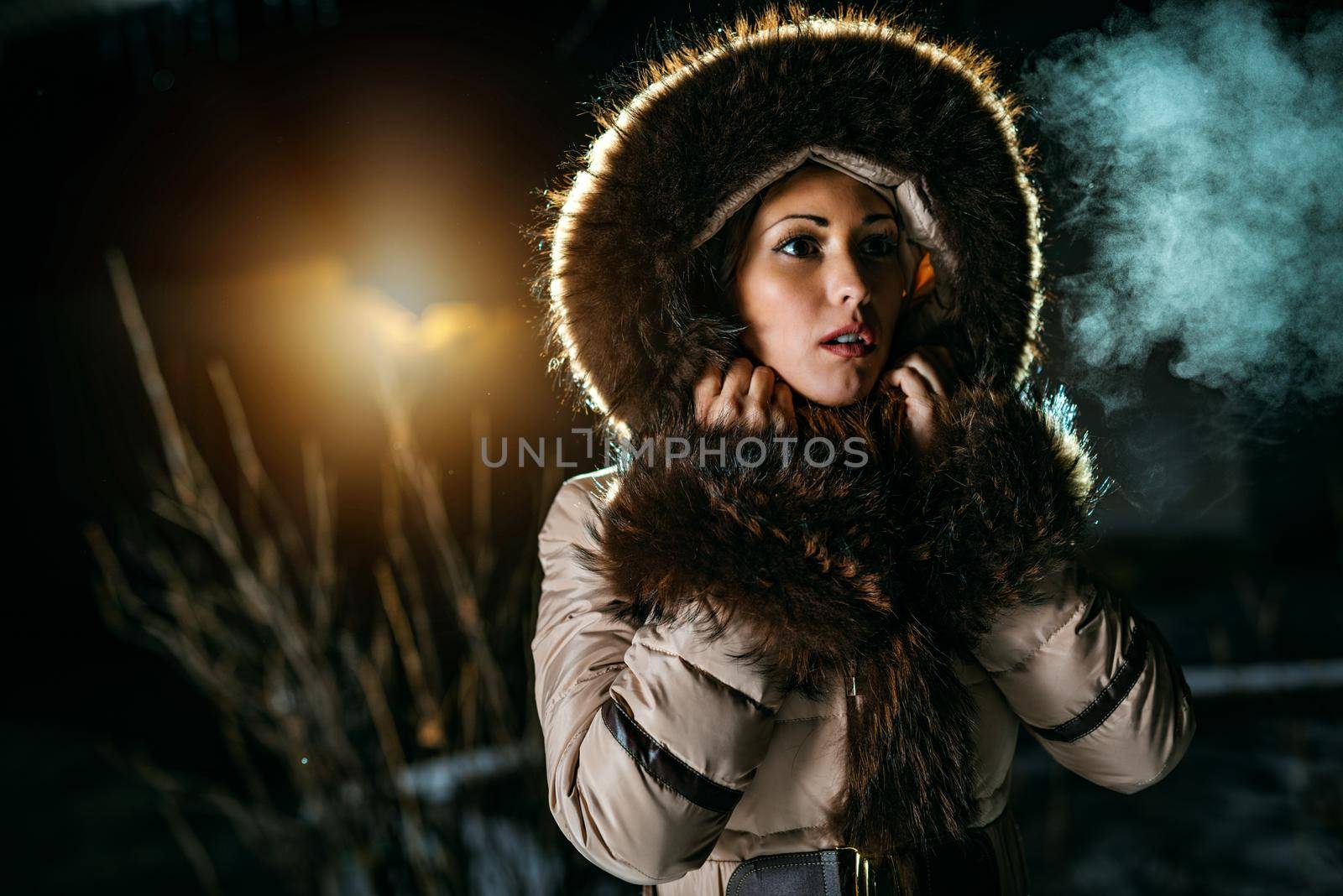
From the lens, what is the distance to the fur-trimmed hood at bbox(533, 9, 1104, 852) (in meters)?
0.96

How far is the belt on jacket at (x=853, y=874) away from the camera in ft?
3.26

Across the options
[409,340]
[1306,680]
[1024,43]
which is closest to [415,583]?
[409,340]

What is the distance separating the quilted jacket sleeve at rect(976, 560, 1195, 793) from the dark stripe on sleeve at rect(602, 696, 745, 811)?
0.44 meters

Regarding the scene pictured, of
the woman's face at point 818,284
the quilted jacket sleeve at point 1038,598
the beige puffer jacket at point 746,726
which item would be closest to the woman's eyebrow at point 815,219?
the woman's face at point 818,284

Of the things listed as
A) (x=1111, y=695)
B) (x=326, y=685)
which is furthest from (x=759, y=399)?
(x=326, y=685)

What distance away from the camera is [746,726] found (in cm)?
92

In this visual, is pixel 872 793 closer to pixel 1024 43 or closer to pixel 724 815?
pixel 724 815

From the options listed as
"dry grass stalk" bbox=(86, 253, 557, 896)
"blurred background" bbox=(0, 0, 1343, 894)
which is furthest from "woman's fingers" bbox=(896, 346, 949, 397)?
"dry grass stalk" bbox=(86, 253, 557, 896)

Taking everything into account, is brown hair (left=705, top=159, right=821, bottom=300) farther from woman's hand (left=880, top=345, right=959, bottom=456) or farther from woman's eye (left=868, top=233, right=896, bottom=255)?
woman's hand (left=880, top=345, right=959, bottom=456)

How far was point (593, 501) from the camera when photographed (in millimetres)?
1168

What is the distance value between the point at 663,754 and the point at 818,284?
0.72 metres

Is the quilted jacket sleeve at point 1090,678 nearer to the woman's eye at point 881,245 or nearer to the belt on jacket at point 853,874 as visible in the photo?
the belt on jacket at point 853,874

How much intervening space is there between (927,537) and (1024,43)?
108 centimetres

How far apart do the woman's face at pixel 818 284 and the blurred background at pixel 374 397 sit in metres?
0.54
